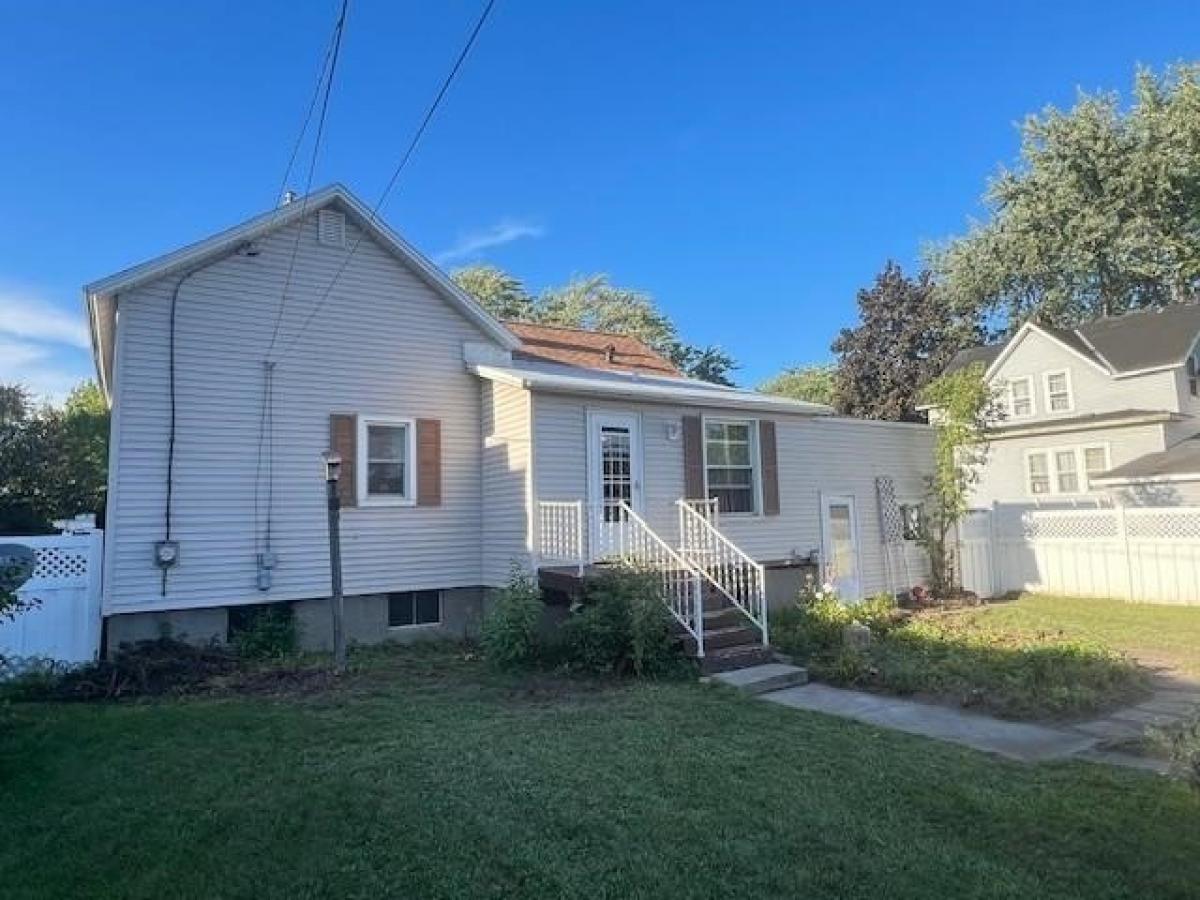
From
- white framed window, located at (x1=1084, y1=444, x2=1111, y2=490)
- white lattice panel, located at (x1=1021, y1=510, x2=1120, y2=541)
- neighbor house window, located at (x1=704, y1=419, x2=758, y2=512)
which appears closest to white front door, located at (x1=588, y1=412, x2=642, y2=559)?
neighbor house window, located at (x1=704, y1=419, x2=758, y2=512)

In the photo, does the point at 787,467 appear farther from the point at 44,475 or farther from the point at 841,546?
the point at 44,475

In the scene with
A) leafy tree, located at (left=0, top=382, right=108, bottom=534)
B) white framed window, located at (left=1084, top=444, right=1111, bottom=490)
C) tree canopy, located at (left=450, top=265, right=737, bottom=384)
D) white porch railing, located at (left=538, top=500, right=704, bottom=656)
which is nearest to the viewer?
white porch railing, located at (left=538, top=500, right=704, bottom=656)

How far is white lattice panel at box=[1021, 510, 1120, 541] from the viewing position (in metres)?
13.4

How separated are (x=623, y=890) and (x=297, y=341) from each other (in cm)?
897

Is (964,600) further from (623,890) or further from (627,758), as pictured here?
(623,890)

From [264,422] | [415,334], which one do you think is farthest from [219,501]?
[415,334]

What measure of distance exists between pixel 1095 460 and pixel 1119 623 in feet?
37.3

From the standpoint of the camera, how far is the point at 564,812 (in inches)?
158

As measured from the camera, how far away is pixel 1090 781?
4480 millimetres

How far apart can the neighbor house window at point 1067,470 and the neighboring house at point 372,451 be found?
12.2 meters

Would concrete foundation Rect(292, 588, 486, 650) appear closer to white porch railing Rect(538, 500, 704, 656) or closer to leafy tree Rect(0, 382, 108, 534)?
white porch railing Rect(538, 500, 704, 656)

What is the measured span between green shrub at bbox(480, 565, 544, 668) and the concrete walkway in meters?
2.70

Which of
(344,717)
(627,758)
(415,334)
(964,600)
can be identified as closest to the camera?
(627,758)

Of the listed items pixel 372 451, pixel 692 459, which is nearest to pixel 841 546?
pixel 692 459
